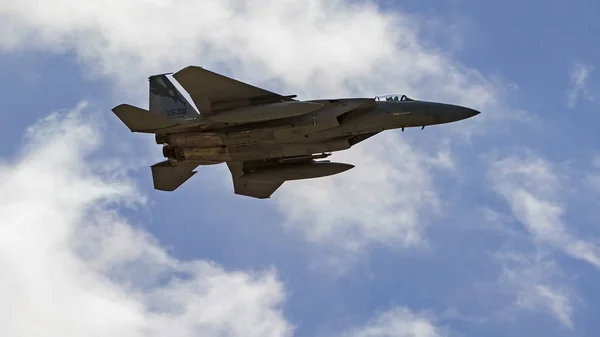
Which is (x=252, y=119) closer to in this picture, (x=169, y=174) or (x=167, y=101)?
(x=167, y=101)

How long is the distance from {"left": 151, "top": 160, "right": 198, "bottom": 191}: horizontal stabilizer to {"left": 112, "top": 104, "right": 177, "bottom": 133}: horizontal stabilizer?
2897 mm

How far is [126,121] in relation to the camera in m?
35.8

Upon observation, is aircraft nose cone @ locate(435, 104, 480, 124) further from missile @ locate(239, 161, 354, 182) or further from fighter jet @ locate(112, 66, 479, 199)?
missile @ locate(239, 161, 354, 182)

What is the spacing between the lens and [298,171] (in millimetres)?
38219

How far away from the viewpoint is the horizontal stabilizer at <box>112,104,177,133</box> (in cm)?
3553

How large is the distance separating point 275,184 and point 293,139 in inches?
194

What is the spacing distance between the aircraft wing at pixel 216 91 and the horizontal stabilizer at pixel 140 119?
1319mm

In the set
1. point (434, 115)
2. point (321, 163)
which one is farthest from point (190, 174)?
point (434, 115)

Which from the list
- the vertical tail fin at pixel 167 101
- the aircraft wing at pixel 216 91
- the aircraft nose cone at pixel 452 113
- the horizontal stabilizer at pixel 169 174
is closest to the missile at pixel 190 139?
the vertical tail fin at pixel 167 101

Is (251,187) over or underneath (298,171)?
over

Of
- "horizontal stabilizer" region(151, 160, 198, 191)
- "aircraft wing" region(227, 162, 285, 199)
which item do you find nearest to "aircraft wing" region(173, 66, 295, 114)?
"horizontal stabilizer" region(151, 160, 198, 191)

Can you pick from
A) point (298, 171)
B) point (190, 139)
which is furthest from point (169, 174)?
point (298, 171)

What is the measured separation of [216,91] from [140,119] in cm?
275

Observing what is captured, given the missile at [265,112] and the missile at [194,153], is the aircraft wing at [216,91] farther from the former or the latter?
the missile at [194,153]
